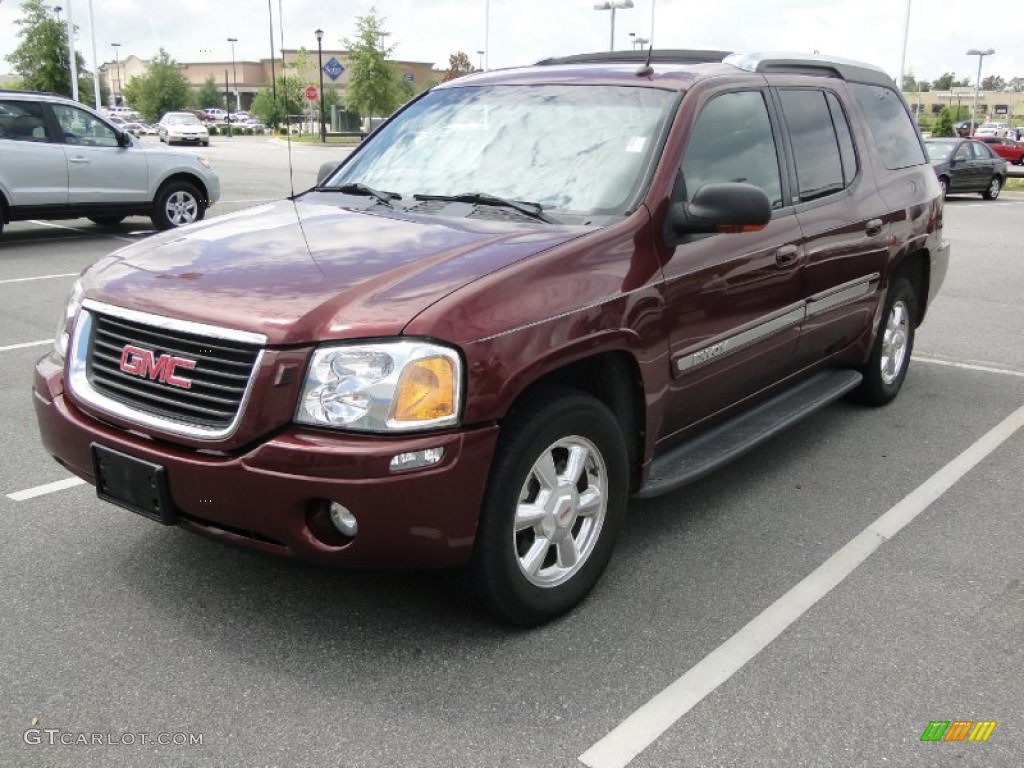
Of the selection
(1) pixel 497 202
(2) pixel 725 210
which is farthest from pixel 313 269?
(2) pixel 725 210

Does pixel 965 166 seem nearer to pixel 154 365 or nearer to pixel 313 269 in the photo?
pixel 313 269

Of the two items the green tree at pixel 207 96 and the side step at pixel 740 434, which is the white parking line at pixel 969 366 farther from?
the green tree at pixel 207 96

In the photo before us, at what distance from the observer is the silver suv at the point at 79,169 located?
473 inches

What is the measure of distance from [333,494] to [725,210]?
1.75 meters

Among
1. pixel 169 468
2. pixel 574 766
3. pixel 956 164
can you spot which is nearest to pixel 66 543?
pixel 169 468

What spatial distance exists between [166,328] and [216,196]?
11.9 m

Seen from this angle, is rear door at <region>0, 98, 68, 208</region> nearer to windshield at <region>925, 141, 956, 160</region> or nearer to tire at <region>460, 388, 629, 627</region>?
tire at <region>460, 388, 629, 627</region>

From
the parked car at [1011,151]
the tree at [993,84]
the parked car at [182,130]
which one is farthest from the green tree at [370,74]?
the tree at [993,84]

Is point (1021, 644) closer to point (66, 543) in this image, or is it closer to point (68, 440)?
point (68, 440)

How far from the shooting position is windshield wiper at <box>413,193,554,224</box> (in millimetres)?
3756

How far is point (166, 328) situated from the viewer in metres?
3.07

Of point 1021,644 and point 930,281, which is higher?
point 930,281

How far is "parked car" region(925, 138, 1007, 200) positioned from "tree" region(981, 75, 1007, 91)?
497 feet

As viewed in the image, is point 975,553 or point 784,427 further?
point 784,427
